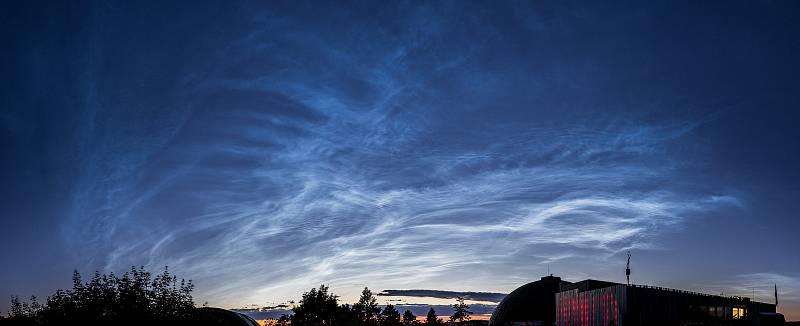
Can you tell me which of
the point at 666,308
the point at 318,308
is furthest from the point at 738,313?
the point at 318,308

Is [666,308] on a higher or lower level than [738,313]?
higher

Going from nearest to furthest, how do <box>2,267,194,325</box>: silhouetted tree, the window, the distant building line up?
1. <box>2,267,194,325</box>: silhouetted tree
2. the distant building
3. the window

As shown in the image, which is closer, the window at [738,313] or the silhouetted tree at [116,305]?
the silhouetted tree at [116,305]

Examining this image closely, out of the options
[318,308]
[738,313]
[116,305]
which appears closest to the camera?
[116,305]

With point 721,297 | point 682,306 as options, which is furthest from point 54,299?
point 721,297

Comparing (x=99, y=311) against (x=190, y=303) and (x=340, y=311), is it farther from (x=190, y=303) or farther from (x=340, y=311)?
(x=340, y=311)

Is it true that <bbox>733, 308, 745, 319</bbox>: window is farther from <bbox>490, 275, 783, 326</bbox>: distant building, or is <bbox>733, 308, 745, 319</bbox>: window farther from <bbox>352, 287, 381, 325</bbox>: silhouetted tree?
<bbox>352, 287, 381, 325</bbox>: silhouetted tree

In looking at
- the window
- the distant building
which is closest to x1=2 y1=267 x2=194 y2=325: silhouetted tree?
the distant building

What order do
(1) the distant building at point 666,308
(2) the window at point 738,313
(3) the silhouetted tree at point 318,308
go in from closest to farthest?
(1) the distant building at point 666,308
(2) the window at point 738,313
(3) the silhouetted tree at point 318,308

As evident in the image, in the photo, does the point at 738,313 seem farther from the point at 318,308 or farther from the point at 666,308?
the point at 318,308

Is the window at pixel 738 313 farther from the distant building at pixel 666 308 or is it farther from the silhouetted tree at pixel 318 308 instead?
the silhouetted tree at pixel 318 308

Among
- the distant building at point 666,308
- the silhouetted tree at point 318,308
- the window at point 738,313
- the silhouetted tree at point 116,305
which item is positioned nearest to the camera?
the silhouetted tree at point 116,305

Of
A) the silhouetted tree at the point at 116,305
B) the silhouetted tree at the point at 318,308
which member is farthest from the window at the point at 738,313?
the silhouetted tree at the point at 116,305

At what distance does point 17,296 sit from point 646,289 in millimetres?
95704
